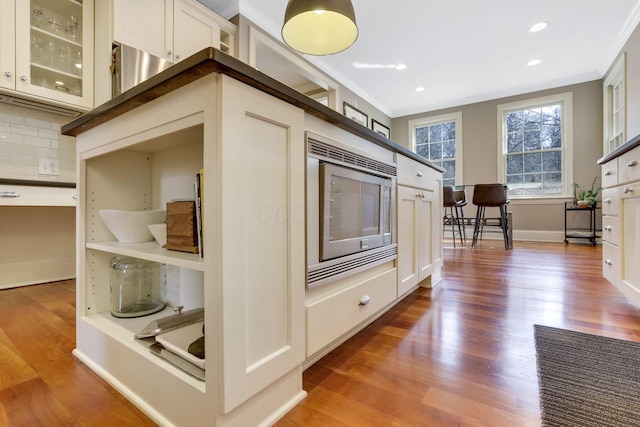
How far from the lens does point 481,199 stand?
415cm

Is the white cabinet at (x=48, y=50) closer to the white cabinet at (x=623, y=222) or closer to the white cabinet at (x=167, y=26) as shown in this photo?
the white cabinet at (x=167, y=26)

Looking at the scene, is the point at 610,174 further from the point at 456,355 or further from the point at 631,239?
the point at 456,355

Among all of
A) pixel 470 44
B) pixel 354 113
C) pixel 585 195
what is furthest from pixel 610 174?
pixel 354 113

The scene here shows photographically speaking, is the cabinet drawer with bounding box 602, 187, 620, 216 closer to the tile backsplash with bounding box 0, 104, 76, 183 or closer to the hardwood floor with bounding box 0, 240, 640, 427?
the hardwood floor with bounding box 0, 240, 640, 427

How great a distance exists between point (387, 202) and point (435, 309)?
0.74 m

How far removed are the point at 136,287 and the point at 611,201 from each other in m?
2.65

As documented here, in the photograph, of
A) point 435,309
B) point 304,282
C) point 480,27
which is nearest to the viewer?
point 304,282

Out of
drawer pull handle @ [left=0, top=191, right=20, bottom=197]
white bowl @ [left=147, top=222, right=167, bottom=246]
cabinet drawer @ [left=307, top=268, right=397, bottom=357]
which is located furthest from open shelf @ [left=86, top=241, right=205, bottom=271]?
drawer pull handle @ [left=0, top=191, right=20, bottom=197]

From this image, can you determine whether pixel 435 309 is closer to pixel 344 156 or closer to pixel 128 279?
pixel 344 156

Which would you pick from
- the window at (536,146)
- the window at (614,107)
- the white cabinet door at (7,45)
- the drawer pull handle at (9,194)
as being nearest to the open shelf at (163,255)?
the drawer pull handle at (9,194)

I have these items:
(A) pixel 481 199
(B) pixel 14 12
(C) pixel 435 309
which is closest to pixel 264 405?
(C) pixel 435 309

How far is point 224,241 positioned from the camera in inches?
25.0

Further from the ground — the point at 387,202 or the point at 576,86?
the point at 576,86

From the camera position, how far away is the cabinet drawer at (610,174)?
5.72ft
